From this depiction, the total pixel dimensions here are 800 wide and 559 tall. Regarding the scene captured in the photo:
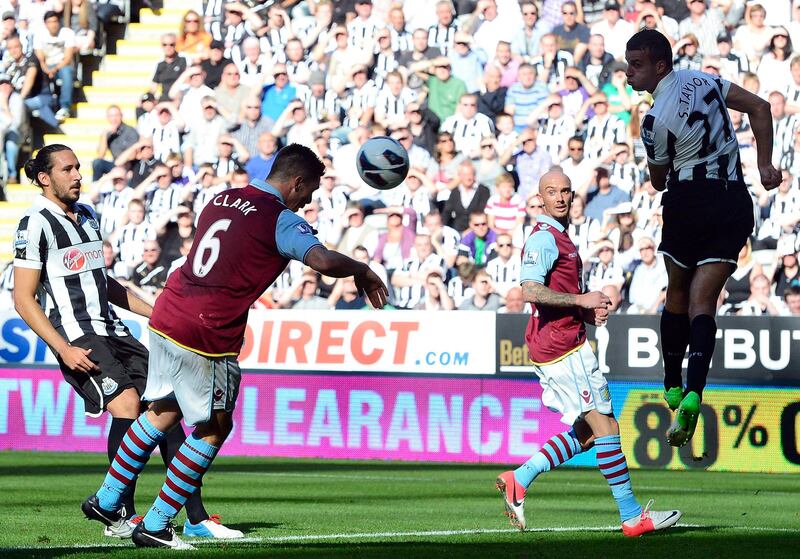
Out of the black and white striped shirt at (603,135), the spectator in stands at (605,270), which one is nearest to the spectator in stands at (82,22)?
the black and white striped shirt at (603,135)

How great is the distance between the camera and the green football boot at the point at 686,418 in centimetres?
815

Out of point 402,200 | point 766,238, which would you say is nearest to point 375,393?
point 402,200

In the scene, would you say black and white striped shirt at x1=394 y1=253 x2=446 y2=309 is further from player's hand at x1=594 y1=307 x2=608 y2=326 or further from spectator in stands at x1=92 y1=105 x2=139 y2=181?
player's hand at x1=594 y1=307 x2=608 y2=326

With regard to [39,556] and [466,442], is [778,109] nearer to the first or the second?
[466,442]

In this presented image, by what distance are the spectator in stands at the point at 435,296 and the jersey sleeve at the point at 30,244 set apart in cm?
1013

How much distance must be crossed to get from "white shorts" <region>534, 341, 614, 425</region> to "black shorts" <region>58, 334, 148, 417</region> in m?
2.63

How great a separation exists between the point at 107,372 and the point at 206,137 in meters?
13.7

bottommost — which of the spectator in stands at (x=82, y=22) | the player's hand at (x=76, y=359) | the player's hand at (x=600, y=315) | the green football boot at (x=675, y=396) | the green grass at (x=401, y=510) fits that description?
the green grass at (x=401, y=510)

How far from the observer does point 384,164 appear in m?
11.4

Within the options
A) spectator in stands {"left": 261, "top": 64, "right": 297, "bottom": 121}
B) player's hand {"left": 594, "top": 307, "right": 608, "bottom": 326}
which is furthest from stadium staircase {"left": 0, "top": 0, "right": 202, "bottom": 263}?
player's hand {"left": 594, "top": 307, "right": 608, "bottom": 326}

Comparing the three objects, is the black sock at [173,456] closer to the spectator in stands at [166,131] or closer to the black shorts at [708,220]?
the black shorts at [708,220]

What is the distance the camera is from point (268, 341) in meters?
18.1

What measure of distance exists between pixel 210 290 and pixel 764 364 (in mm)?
9938

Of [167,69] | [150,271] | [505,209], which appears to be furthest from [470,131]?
[167,69]
